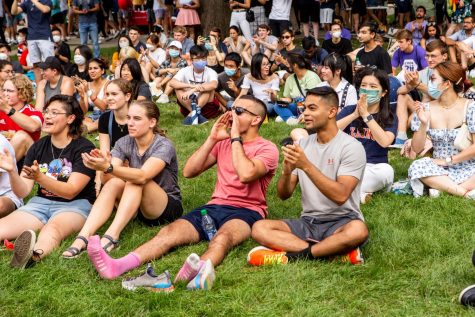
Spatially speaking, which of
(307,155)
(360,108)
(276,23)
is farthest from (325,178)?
(276,23)

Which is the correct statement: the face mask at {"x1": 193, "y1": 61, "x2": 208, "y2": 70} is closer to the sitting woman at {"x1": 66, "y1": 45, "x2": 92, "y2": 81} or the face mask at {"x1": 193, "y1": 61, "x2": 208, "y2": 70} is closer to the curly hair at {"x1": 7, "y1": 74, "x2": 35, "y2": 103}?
the sitting woman at {"x1": 66, "y1": 45, "x2": 92, "y2": 81}

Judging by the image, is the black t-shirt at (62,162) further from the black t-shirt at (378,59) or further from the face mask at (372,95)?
the black t-shirt at (378,59)

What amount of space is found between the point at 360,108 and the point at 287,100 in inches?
160

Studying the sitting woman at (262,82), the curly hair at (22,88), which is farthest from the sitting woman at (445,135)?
the sitting woman at (262,82)

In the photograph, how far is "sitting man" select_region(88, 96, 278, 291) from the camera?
200 inches

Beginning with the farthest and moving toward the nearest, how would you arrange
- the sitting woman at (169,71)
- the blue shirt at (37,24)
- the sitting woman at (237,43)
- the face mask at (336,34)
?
the sitting woman at (237,43), the blue shirt at (37,24), the face mask at (336,34), the sitting woman at (169,71)

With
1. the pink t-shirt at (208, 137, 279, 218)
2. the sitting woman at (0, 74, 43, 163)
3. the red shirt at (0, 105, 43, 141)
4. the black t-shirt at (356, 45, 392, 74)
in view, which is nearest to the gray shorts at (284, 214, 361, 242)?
the pink t-shirt at (208, 137, 279, 218)

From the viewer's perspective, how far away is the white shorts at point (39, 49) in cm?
1470

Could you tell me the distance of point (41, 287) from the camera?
4.64 metres

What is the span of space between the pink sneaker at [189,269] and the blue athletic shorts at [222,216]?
0.85m

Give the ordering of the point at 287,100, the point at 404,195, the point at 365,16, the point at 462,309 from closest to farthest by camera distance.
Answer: the point at 462,309, the point at 404,195, the point at 287,100, the point at 365,16

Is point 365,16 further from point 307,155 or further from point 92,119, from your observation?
point 307,155

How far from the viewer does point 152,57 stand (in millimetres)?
14734

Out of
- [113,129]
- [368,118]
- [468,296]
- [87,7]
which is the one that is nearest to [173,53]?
[87,7]
